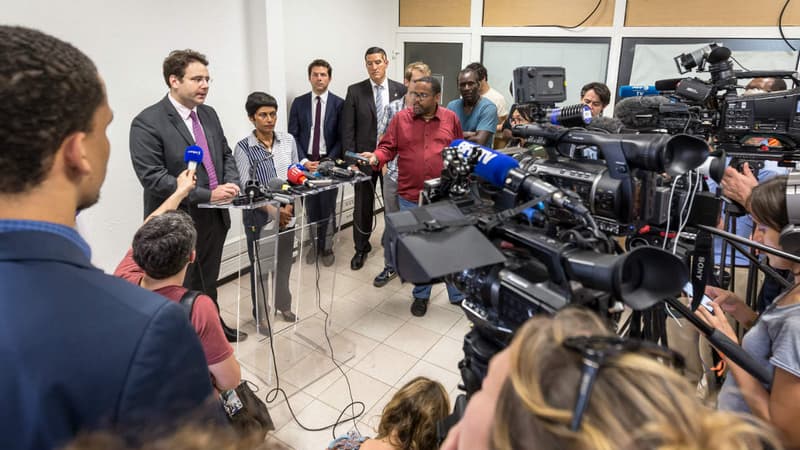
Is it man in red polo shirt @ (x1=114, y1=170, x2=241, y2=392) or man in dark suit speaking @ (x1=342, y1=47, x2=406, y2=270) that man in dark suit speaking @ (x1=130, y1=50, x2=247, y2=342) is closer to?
man in red polo shirt @ (x1=114, y1=170, x2=241, y2=392)

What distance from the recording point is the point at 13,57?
24.3 inches

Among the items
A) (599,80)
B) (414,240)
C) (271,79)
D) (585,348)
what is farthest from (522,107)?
(599,80)

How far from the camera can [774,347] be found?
1.11 meters

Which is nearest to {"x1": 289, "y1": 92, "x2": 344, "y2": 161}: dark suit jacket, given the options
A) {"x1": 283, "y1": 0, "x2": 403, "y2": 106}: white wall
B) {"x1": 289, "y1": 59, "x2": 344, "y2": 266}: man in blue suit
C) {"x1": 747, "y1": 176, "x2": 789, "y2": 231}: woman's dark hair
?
{"x1": 289, "y1": 59, "x2": 344, "y2": 266}: man in blue suit

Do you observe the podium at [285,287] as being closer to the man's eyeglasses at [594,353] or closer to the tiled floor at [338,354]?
the tiled floor at [338,354]

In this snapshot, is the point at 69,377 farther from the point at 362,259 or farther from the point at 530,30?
the point at 530,30

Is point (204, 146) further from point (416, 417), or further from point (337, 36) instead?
point (337, 36)

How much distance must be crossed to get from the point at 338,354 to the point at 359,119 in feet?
6.81

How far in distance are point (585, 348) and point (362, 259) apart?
3.59m

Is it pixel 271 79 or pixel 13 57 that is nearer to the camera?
pixel 13 57

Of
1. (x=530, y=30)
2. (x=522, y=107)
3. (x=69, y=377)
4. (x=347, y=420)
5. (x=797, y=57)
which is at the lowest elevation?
(x=347, y=420)

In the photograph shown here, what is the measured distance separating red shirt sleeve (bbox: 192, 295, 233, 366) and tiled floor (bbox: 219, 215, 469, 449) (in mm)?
804

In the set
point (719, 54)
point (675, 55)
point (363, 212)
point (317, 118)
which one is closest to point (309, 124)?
point (317, 118)

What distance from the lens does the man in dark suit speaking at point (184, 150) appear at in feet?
7.97
